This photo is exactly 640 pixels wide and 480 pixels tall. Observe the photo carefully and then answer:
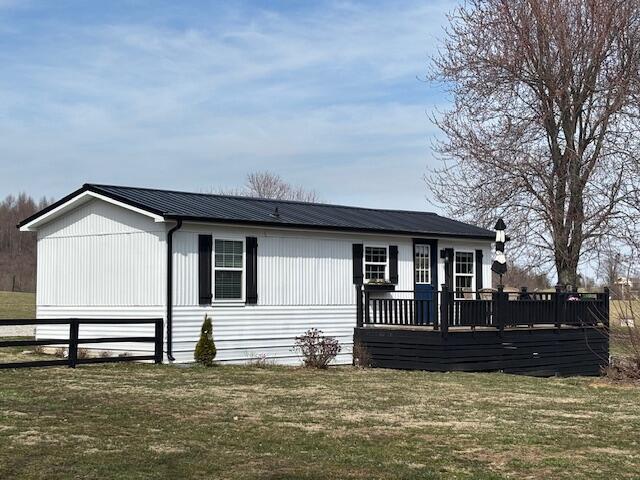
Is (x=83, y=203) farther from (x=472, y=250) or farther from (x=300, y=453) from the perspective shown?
(x=300, y=453)

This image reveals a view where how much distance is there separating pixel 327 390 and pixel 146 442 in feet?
17.7

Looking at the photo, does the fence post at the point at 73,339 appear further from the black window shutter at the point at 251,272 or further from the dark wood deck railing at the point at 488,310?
the dark wood deck railing at the point at 488,310

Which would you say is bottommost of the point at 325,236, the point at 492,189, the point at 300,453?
the point at 300,453

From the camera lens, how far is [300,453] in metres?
8.81

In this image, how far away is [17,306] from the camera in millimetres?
44344

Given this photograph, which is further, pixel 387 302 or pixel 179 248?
pixel 387 302

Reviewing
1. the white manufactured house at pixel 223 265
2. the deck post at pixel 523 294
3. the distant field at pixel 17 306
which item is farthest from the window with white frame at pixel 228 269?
the distant field at pixel 17 306

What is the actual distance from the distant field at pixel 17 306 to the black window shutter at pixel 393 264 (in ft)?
69.0

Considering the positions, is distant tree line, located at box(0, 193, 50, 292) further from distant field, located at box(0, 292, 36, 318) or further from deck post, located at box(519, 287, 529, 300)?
deck post, located at box(519, 287, 529, 300)

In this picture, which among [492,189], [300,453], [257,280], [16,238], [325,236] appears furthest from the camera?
[16,238]

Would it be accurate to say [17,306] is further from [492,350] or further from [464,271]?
[492,350]

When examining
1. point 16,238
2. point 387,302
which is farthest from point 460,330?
point 16,238

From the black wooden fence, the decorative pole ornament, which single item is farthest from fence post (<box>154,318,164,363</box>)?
the decorative pole ornament

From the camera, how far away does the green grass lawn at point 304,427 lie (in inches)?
320
